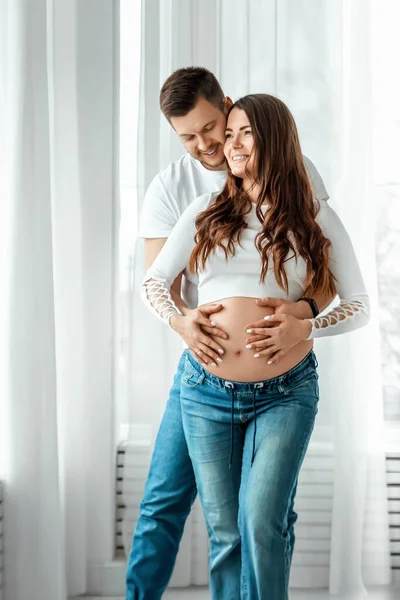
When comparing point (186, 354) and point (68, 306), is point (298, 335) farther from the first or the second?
point (68, 306)

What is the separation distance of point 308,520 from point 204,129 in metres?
1.27

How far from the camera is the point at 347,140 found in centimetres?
216

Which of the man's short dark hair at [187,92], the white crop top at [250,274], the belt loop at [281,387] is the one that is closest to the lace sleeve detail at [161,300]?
the white crop top at [250,274]

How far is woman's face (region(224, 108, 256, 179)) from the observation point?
5.07 feet

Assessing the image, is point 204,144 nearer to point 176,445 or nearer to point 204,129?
point 204,129

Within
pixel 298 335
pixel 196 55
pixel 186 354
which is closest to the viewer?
pixel 298 335

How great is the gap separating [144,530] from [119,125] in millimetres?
1209

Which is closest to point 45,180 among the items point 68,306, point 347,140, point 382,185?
point 68,306

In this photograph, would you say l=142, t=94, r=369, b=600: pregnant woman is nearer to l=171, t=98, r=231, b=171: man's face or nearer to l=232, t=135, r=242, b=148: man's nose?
l=232, t=135, r=242, b=148: man's nose

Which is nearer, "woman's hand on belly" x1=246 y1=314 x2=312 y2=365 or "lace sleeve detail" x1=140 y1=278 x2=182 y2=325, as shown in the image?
"woman's hand on belly" x1=246 y1=314 x2=312 y2=365

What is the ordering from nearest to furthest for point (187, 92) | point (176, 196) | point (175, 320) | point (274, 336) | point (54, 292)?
point (274, 336)
point (175, 320)
point (187, 92)
point (176, 196)
point (54, 292)

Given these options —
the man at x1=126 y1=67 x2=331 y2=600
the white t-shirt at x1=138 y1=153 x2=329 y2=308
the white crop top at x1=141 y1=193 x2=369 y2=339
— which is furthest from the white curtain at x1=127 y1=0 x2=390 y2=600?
the white crop top at x1=141 y1=193 x2=369 y2=339

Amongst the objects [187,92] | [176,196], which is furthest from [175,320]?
[187,92]

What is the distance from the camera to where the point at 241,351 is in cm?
151
